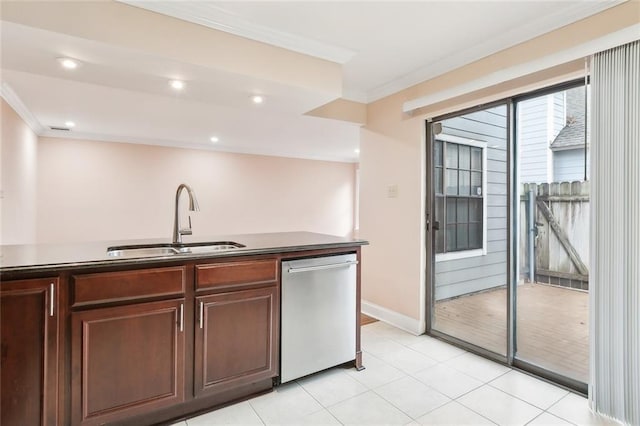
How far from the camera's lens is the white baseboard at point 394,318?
3193 mm

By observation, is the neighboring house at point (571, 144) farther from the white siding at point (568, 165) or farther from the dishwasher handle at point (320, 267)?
the dishwasher handle at point (320, 267)

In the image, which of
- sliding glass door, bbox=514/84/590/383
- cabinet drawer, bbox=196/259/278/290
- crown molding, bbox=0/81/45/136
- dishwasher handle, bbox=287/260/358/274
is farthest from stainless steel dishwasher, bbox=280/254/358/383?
crown molding, bbox=0/81/45/136

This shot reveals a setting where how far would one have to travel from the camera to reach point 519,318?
258 cm

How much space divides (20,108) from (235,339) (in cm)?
393

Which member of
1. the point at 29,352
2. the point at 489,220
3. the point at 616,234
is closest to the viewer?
the point at 29,352

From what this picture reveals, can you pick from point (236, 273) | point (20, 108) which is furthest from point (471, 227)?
point (20, 108)

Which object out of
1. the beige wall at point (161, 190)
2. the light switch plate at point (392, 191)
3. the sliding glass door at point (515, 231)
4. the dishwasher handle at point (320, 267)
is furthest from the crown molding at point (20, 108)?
the sliding glass door at point (515, 231)

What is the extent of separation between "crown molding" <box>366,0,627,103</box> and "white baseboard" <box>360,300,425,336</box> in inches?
91.1

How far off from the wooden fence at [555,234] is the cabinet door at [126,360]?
2506 mm

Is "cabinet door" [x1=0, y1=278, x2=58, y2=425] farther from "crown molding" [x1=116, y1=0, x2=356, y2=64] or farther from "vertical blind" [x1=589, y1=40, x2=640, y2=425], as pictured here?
"vertical blind" [x1=589, y1=40, x2=640, y2=425]

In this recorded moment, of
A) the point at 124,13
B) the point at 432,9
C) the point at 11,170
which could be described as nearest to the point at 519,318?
the point at 432,9

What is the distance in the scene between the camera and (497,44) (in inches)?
98.1

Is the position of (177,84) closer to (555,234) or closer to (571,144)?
(571,144)

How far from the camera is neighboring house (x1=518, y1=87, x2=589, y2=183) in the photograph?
2246 mm
